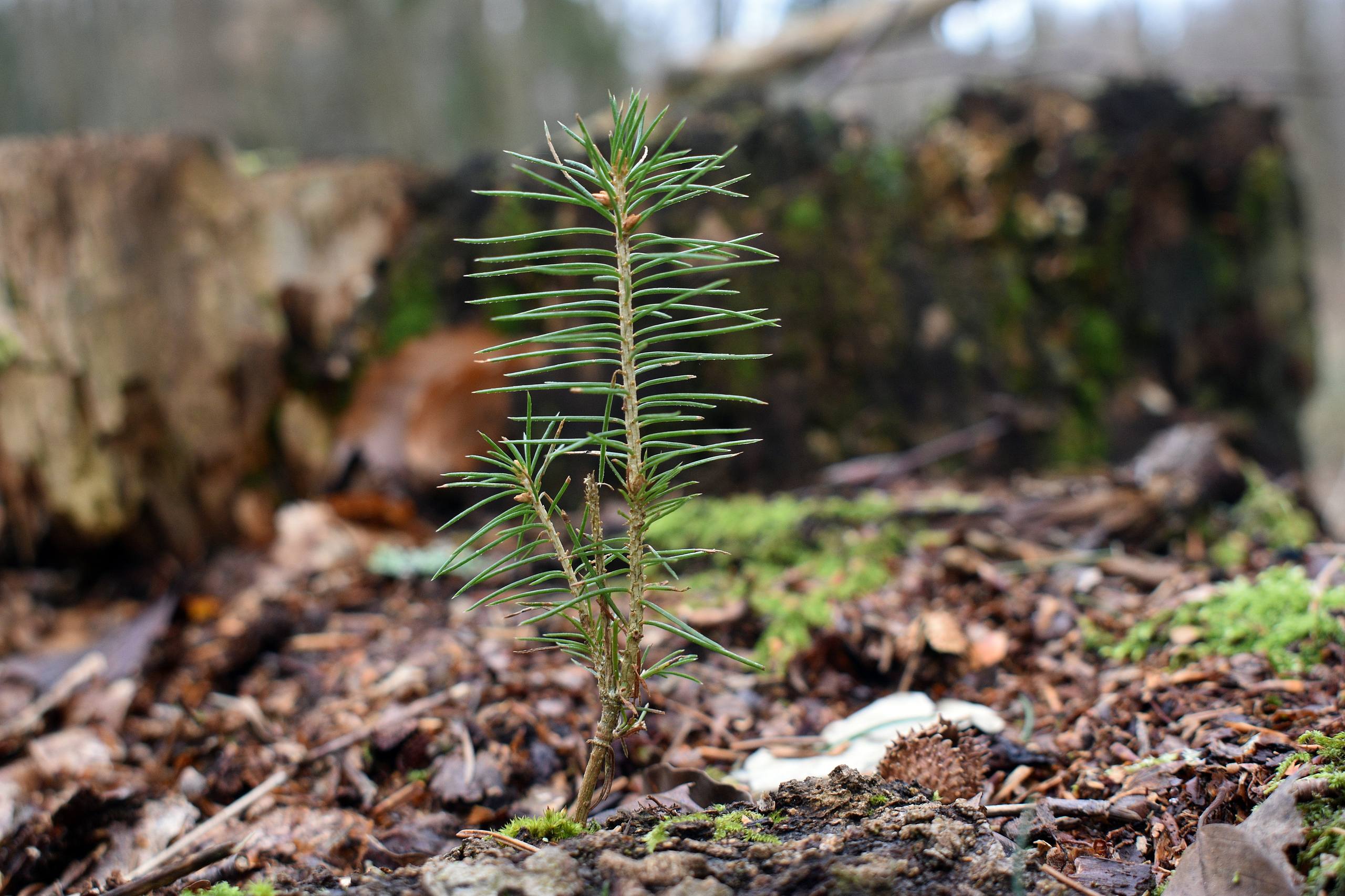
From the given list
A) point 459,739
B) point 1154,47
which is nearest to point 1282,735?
point 459,739

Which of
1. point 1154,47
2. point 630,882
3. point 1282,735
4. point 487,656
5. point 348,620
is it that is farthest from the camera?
point 1154,47

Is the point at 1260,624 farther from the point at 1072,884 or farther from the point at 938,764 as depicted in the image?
the point at 1072,884

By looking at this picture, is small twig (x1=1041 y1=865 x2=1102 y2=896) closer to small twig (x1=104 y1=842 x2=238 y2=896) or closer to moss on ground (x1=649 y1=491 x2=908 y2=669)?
moss on ground (x1=649 y1=491 x2=908 y2=669)

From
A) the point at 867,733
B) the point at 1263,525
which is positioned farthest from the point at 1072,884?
the point at 1263,525

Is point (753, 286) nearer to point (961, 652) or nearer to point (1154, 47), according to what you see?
point (961, 652)

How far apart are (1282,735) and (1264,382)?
4.83m

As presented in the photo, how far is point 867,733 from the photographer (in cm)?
165

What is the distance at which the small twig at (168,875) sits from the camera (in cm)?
121

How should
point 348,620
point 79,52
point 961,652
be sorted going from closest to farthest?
point 961,652 < point 348,620 < point 79,52

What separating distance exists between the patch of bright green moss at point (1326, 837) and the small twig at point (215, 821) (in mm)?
1865

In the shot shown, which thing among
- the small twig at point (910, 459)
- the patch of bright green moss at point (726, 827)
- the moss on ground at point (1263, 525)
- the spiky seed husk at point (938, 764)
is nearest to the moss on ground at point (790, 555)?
the small twig at point (910, 459)

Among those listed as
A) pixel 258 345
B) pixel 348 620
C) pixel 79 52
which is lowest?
pixel 348 620

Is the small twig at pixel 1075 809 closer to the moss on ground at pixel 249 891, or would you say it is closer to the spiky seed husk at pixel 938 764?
the spiky seed husk at pixel 938 764

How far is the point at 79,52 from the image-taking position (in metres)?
14.1
